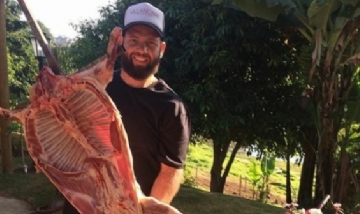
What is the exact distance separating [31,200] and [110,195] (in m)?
4.72

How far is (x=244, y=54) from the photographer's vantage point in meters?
5.77

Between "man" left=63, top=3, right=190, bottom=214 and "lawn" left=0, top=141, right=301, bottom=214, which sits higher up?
"man" left=63, top=3, right=190, bottom=214

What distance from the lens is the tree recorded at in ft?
13.3

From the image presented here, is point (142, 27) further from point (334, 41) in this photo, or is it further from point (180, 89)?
point (180, 89)

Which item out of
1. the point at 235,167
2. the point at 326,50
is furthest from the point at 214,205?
the point at 235,167

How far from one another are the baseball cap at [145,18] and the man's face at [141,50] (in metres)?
0.01

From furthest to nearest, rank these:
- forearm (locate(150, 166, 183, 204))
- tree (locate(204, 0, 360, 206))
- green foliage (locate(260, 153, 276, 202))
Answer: green foliage (locate(260, 153, 276, 202)), tree (locate(204, 0, 360, 206)), forearm (locate(150, 166, 183, 204))

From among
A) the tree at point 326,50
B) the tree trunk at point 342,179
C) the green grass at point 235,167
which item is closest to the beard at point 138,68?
the tree at point 326,50

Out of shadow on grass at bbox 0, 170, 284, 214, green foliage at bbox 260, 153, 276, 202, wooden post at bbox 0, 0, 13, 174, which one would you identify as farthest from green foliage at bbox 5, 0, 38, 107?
green foliage at bbox 260, 153, 276, 202

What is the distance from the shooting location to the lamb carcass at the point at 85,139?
3.48 feet

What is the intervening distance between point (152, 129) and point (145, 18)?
0.94 feet

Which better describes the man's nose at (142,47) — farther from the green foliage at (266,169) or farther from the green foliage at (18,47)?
the green foliage at (18,47)

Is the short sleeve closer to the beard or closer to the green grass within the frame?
the beard

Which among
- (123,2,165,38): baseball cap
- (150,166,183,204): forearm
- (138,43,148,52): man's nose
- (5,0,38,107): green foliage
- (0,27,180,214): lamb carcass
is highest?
(5,0,38,107): green foliage
